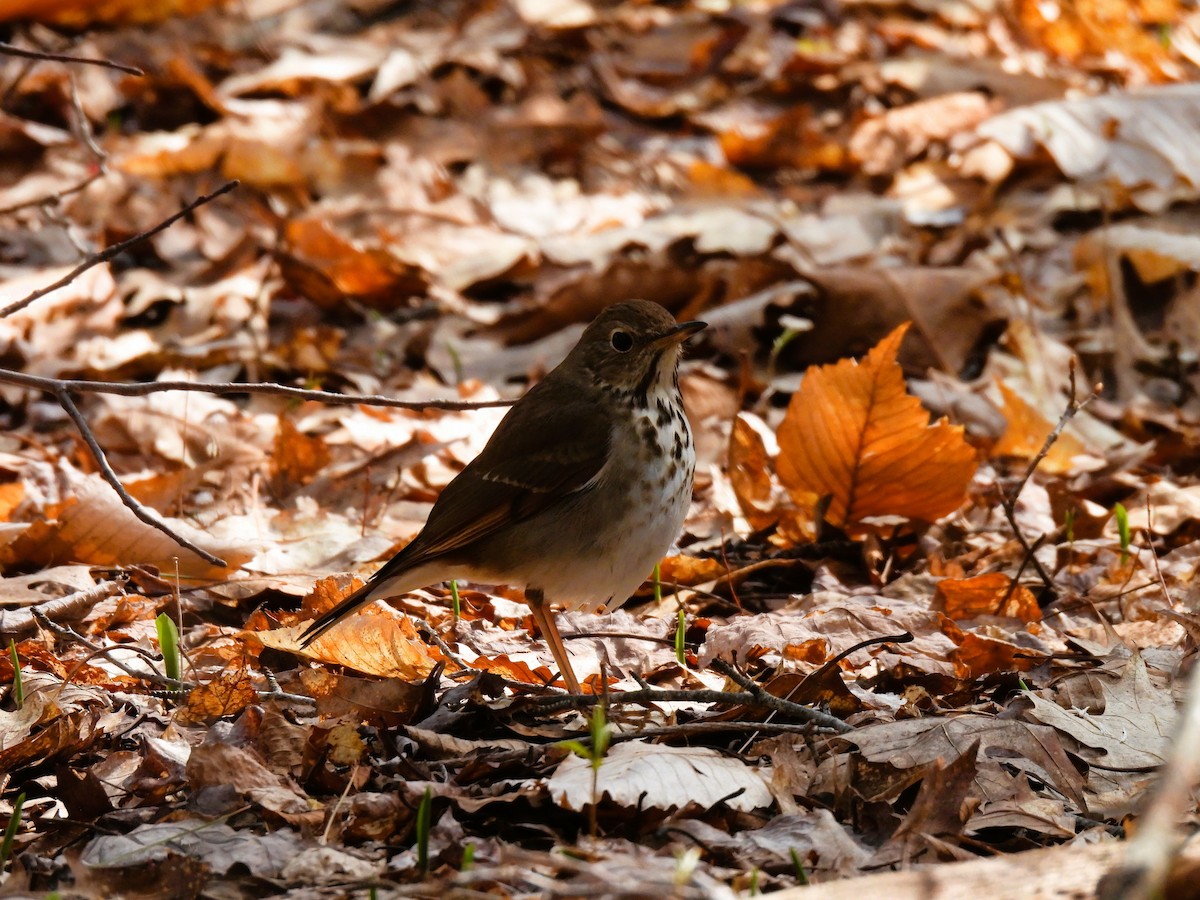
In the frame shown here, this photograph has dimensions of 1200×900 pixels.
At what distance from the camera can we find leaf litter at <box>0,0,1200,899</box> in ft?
10.0

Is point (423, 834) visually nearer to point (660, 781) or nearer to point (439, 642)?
point (660, 781)

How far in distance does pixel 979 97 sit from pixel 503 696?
6.73 meters

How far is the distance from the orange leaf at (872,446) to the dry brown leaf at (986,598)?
42 centimetres

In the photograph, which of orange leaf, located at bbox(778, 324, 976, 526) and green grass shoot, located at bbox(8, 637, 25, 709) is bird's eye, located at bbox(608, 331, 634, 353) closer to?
orange leaf, located at bbox(778, 324, 976, 526)

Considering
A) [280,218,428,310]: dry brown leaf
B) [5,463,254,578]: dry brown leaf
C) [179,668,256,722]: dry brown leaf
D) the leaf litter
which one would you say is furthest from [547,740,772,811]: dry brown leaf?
[280,218,428,310]: dry brown leaf

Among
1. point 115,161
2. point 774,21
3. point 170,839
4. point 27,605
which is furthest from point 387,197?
point 170,839

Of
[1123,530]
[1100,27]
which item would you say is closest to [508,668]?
[1123,530]

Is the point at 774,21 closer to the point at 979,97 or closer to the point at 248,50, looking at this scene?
the point at 979,97

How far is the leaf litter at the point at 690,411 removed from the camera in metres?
3.05

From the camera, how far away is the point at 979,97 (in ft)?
29.7

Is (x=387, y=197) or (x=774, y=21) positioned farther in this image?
(x=774, y=21)

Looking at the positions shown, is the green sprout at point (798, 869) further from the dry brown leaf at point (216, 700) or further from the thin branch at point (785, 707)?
the dry brown leaf at point (216, 700)

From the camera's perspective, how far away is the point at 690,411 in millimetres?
6168

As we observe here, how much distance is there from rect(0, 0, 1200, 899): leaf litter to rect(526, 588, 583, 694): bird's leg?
5.6 inches
